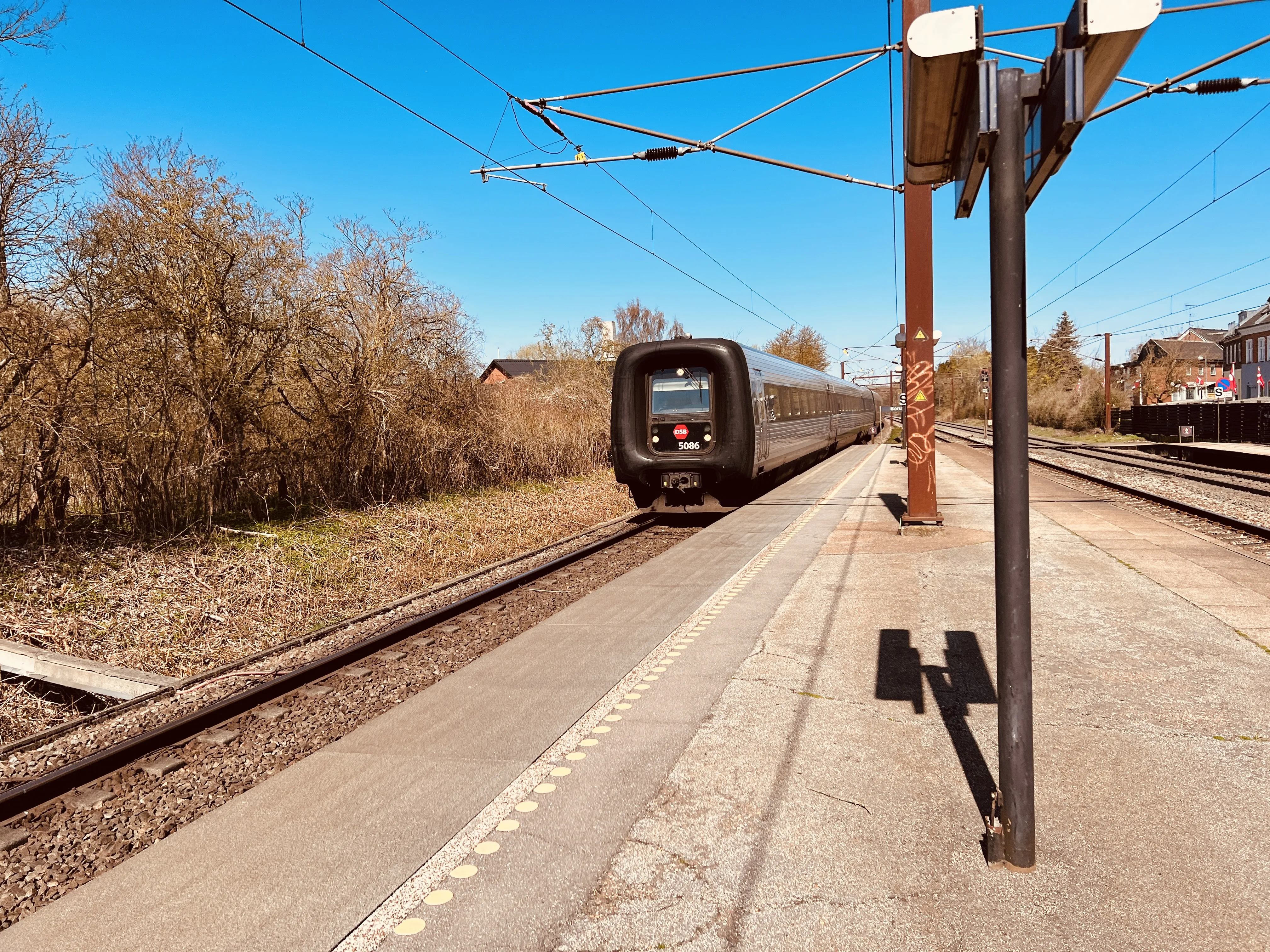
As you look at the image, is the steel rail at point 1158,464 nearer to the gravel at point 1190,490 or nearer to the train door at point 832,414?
the gravel at point 1190,490

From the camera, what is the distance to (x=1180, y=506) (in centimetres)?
1272

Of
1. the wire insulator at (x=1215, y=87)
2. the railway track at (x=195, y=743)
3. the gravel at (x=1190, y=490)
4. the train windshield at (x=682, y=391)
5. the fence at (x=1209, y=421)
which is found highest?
the wire insulator at (x=1215, y=87)

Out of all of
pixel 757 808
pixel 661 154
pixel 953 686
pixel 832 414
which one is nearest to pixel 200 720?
pixel 757 808

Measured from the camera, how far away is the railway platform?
2.56m

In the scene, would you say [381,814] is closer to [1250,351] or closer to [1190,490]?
[1190,490]

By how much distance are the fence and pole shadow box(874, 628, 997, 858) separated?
2717 cm

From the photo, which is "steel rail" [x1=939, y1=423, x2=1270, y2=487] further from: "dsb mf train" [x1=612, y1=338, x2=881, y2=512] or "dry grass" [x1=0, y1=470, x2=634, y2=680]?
"dry grass" [x1=0, y1=470, x2=634, y2=680]

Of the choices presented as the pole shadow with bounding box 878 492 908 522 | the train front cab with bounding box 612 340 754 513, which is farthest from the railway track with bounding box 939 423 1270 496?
the train front cab with bounding box 612 340 754 513

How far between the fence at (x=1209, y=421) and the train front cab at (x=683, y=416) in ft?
71.6

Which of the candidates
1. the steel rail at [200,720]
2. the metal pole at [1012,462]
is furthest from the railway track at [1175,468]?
the metal pole at [1012,462]

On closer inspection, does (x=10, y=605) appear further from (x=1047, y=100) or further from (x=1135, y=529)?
(x=1135, y=529)

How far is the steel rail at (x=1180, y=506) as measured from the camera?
10.2 metres

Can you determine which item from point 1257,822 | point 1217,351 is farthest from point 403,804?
point 1217,351

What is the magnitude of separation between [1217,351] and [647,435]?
93.4 meters
